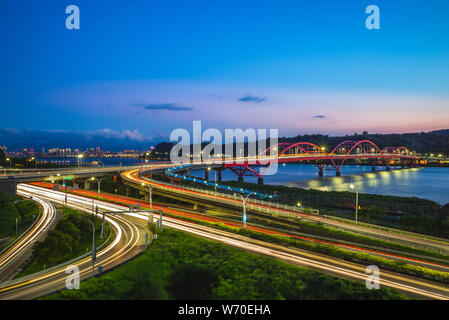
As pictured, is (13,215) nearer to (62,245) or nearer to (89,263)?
(62,245)

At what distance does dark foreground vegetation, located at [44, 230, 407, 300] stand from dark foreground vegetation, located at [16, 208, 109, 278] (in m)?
9.86

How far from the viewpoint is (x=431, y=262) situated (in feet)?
65.0

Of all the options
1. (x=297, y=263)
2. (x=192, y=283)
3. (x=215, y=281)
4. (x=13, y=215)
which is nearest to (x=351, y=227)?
A: (x=297, y=263)

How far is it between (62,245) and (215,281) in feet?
54.0

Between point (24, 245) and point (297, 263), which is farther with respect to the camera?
point (24, 245)

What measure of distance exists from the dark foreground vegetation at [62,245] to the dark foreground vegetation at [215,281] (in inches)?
388

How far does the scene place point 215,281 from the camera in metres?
17.3

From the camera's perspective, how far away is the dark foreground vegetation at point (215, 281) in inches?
591

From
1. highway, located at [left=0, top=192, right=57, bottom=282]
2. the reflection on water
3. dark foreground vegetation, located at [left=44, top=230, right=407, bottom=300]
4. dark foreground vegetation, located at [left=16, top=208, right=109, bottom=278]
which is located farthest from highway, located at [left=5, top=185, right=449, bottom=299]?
the reflection on water

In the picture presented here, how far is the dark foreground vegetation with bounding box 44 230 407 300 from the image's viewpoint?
591 inches
